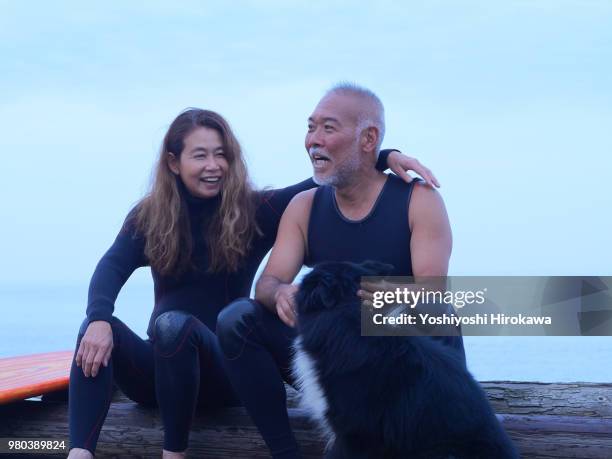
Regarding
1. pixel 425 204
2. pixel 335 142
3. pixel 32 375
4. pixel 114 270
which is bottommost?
pixel 32 375

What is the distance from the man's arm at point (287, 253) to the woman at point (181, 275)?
159 mm

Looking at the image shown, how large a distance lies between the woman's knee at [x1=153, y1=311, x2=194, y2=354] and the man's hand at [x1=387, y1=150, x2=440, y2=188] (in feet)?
2.96

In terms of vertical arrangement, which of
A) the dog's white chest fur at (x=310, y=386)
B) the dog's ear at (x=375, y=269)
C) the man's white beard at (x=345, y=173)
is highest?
A: the man's white beard at (x=345, y=173)

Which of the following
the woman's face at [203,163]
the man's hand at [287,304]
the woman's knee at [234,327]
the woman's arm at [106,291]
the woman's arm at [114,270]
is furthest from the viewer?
the woman's face at [203,163]

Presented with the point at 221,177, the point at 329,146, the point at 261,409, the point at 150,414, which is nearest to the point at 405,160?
the point at 329,146

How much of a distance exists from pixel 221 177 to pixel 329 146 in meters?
0.46

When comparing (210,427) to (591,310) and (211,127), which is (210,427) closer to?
(211,127)

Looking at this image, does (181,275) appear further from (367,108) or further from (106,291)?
(367,108)

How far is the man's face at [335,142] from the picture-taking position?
309 centimetres

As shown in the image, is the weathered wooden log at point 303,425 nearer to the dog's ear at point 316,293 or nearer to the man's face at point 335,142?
the dog's ear at point 316,293

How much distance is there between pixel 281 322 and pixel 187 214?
63 cm

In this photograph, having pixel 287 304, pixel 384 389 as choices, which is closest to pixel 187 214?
pixel 287 304

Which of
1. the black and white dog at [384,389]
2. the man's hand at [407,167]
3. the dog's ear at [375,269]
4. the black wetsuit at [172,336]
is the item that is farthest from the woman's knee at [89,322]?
the man's hand at [407,167]

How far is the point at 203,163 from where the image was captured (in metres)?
3.28
